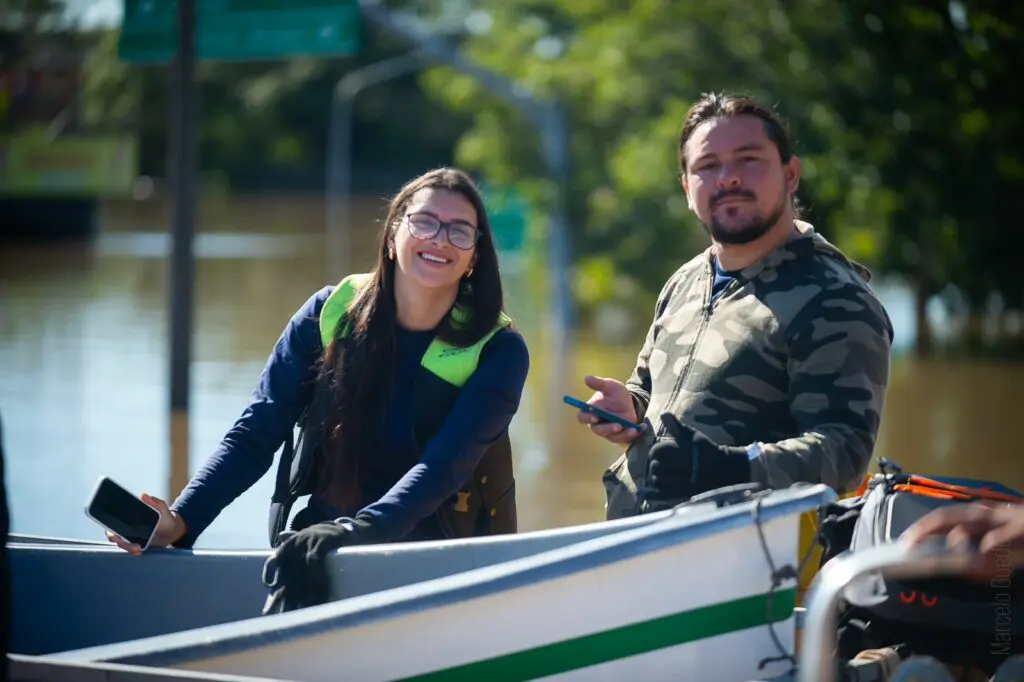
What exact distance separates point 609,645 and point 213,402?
10.0m

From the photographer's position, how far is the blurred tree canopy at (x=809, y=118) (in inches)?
700

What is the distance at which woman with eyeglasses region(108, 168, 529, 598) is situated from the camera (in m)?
4.34

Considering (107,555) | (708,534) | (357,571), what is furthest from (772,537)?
(107,555)

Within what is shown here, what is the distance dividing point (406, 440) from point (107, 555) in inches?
33.4

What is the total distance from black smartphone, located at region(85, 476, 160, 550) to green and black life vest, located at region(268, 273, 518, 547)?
34 centimetres

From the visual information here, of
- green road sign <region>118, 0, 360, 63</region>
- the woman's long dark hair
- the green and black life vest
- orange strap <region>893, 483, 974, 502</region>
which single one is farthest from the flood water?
orange strap <region>893, 483, 974, 502</region>

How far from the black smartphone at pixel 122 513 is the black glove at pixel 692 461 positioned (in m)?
1.37

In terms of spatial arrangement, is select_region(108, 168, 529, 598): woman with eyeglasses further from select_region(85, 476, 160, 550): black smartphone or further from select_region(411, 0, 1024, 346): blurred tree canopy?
select_region(411, 0, 1024, 346): blurred tree canopy

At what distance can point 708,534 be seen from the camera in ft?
11.4

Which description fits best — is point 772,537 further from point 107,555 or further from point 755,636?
point 107,555

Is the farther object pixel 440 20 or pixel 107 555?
pixel 440 20

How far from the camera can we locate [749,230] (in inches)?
164

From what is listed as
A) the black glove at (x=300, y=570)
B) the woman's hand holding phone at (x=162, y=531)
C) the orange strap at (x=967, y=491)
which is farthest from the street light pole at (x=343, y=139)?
the orange strap at (x=967, y=491)

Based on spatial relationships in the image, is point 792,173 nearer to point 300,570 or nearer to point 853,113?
point 300,570
